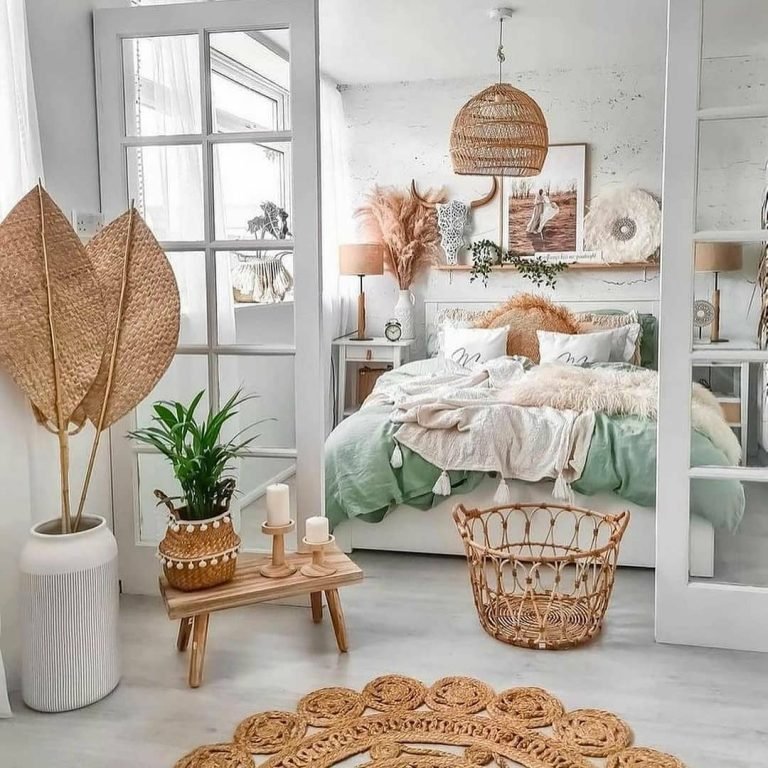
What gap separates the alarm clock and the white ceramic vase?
4 centimetres

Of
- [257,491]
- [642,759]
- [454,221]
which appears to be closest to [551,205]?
[454,221]

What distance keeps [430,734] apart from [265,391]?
1.34m

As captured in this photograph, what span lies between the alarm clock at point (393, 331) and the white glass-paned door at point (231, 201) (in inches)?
114

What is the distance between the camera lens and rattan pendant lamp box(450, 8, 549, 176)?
473cm

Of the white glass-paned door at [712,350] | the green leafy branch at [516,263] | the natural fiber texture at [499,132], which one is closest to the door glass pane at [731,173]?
the white glass-paned door at [712,350]

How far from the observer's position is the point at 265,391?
A: 3113mm

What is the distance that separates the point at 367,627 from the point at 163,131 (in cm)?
187

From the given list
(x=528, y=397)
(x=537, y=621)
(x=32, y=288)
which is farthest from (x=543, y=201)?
(x=32, y=288)

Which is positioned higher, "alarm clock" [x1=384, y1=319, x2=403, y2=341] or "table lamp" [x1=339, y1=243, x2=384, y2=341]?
"table lamp" [x1=339, y1=243, x2=384, y2=341]

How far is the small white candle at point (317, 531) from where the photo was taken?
2.75 m

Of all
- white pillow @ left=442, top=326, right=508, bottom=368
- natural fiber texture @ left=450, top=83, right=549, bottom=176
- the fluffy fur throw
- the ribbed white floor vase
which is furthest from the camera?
white pillow @ left=442, top=326, right=508, bottom=368

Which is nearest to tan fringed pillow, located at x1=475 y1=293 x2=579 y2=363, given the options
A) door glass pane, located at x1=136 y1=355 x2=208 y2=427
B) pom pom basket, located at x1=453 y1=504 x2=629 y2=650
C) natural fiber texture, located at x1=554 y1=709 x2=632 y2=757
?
pom pom basket, located at x1=453 y1=504 x2=629 y2=650

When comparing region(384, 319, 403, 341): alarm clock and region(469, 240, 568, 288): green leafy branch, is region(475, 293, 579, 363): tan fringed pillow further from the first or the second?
region(384, 319, 403, 341): alarm clock

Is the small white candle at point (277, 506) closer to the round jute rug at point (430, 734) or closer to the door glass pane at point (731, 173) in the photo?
the round jute rug at point (430, 734)
